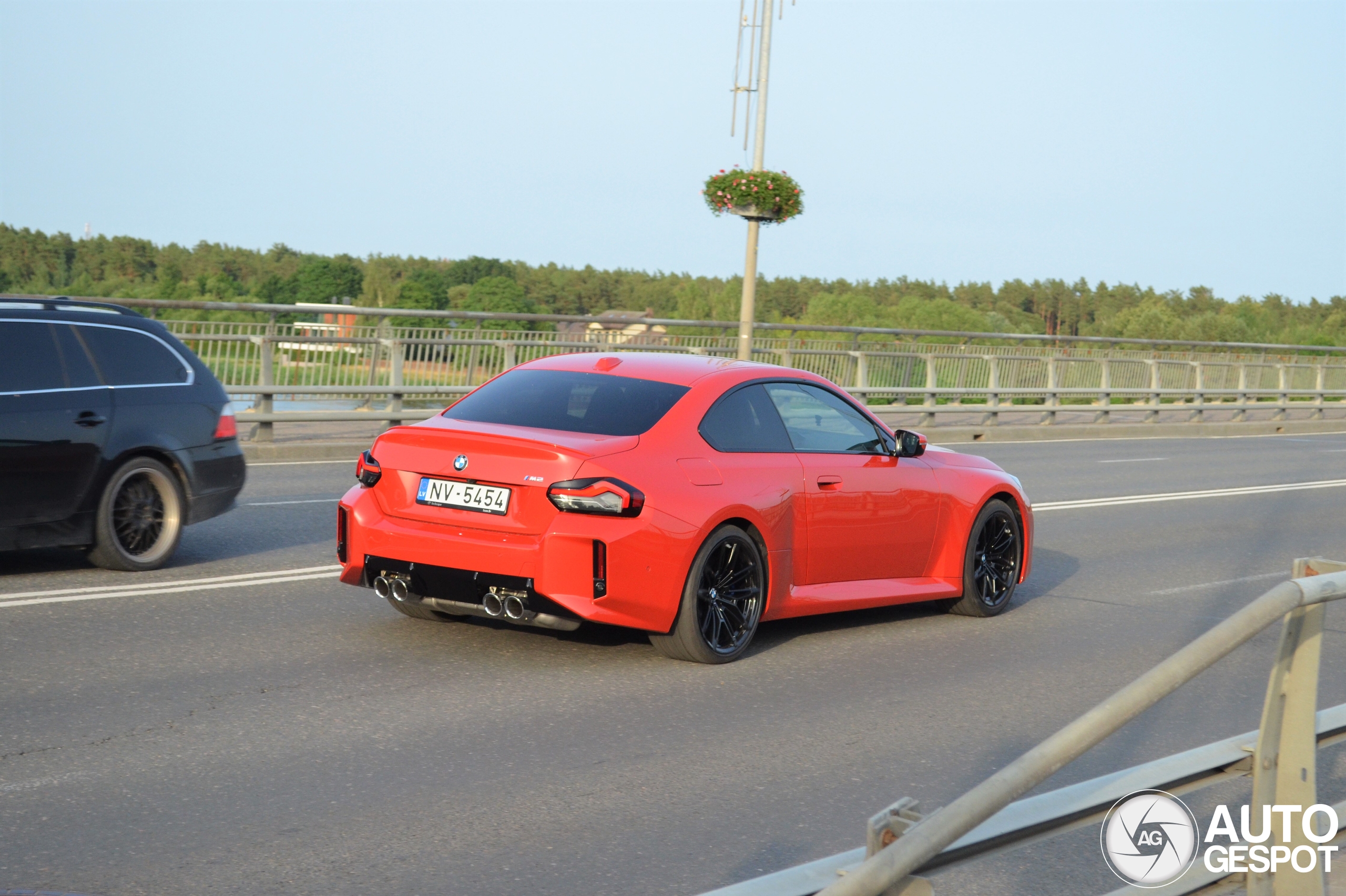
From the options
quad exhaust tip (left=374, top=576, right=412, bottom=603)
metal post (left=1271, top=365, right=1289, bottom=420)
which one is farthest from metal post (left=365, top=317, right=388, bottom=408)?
metal post (left=1271, top=365, right=1289, bottom=420)

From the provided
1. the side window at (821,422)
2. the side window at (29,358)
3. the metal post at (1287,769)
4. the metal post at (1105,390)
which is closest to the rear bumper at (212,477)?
the side window at (29,358)

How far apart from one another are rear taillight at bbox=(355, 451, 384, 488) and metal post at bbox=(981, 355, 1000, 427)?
2027 centimetres

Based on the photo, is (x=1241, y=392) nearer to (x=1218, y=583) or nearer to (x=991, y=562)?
(x=1218, y=583)

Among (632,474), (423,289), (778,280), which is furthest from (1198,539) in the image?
(778,280)

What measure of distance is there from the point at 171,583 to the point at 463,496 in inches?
106

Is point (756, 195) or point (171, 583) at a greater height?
point (756, 195)

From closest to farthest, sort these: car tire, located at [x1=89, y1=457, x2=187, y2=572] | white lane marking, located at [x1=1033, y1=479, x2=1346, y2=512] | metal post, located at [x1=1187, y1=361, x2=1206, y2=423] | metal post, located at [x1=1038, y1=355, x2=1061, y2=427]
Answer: car tire, located at [x1=89, y1=457, x2=187, y2=572] → white lane marking, located at [x1=1033, y1=479, x2=1346, y2=512] → metal post, located at [x1=1038, y1=355, x2=1061, y2=427] → metal post, located at [x1=1187, y1=361, x2=1206, y2=423]

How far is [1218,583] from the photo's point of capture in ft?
34.6

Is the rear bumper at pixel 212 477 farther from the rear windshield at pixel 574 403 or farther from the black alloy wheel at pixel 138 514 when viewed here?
the rear windshield at pixel 574 403

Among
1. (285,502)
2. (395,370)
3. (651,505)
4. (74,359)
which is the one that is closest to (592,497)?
(651,505)

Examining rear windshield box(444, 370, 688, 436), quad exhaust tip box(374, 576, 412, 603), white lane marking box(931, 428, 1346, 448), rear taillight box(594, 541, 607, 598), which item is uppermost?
rear windshield box(444, 370, 688, 436)

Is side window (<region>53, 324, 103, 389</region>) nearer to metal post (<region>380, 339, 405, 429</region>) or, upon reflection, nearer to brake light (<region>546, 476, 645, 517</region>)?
brake light (<region>546, 476, 645, 517</region>)

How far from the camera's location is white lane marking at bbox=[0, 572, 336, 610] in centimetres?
775

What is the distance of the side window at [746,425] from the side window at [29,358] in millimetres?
3962
